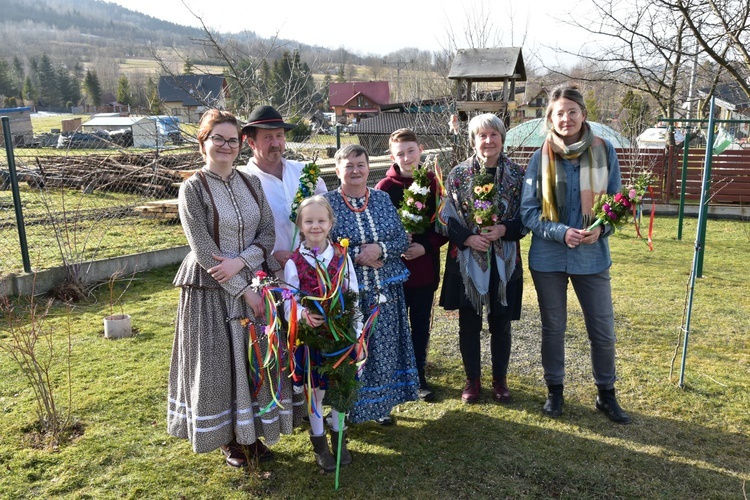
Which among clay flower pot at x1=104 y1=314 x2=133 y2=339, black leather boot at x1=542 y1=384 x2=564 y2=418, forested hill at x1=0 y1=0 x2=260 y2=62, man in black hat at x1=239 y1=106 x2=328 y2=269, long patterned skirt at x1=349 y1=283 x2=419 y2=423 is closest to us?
man in black hat at x1=239 y1=106 x2=328 y2=269

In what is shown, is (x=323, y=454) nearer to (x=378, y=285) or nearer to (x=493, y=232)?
(x=378, y=285)

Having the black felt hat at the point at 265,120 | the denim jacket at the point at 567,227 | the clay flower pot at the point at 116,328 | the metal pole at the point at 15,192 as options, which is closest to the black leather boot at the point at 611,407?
the denim jacket at the point at 567,227

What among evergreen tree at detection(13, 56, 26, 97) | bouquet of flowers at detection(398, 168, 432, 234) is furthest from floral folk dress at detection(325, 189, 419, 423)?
evergreen tree at detection(13, 56, 26, 97)

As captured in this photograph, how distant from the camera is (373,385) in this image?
11.8 feet

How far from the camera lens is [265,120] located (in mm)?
3379

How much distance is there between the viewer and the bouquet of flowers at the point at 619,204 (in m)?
3.49

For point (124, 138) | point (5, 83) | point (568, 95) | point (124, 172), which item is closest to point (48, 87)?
point (5, 83)

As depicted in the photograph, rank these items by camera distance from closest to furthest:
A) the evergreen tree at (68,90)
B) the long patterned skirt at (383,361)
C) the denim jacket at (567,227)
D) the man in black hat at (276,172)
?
the man in black hat at (276,172)
the long patterned skirt at (383,361)
the denim jacket at (567,227)
the evergreen tree at (68,90)

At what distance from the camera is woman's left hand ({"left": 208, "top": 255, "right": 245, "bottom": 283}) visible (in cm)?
302

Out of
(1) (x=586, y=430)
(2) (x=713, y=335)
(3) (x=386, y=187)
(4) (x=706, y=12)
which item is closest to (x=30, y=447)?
(3) (x=386, y=187)

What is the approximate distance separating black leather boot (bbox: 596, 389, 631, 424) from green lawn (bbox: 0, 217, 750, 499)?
0.21 ft

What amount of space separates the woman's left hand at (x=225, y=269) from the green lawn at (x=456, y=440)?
109cm

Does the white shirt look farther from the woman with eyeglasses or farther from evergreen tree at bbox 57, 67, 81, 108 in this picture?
evergreen tree at bbox 57, 67, 81, 108

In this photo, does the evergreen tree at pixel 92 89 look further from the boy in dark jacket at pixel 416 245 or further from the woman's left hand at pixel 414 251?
the woman's left hand at pixel 414 251
